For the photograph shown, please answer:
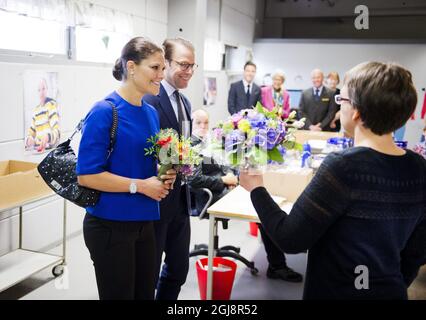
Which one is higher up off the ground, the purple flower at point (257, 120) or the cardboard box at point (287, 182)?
the purple flower at point (257, 120)

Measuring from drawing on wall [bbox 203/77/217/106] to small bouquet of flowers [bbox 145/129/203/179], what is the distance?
207 inches

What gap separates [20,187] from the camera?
2.85m

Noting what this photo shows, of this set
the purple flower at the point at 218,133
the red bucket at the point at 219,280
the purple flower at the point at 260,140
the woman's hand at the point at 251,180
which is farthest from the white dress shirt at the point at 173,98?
the red bucket at the point at 219,280

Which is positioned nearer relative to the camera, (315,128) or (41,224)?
(41,224)

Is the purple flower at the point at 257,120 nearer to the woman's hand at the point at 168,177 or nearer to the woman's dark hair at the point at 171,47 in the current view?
the woman's hand at the point at 168,177

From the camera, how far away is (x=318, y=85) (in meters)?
6.24

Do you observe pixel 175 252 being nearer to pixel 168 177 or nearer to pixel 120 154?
pixel 168 177

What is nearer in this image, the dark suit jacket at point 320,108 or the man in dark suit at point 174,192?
the man in dark suit at point 174,192

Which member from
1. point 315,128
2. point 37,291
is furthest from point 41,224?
point 315,128

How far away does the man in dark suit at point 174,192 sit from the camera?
2.11 meters

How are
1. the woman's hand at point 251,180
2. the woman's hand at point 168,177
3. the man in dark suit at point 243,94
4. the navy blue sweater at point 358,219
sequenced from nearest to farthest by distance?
the navy blue sweater at point 358,219
the woman's hand at point 251,180
the woman's hand at point 168,177
the man in dark suit at point 243,94

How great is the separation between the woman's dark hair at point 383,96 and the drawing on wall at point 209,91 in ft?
19.7
